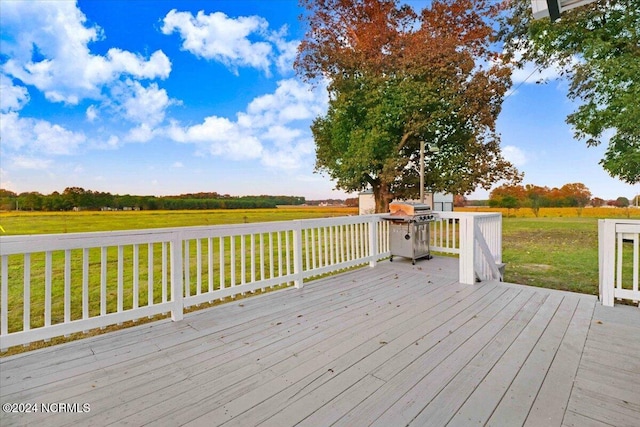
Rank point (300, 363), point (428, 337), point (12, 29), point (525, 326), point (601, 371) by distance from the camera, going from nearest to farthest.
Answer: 1. point (601, 371)
2. point (300, 363)
3. point (428, 337)
4. point (525, 326)
5. point (12, 29)

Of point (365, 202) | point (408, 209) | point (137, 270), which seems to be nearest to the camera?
point (137, 270)

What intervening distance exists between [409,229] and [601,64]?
6264mm

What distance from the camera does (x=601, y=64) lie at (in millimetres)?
6594

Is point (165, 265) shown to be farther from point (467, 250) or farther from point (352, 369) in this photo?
point (467, 250)

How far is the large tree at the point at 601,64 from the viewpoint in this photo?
21.3 ft

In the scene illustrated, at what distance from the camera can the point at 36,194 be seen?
5316mm

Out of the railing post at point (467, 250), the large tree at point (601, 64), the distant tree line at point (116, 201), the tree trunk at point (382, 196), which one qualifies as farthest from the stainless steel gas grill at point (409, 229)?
the large tree at point (601, 64)

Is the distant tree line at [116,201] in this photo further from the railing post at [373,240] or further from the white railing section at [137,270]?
the railing post at [373,240]

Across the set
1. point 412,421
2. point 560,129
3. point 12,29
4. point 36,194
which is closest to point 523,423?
point 412,421

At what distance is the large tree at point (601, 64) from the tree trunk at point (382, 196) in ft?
18.1

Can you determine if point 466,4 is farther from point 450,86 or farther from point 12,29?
point 12,29

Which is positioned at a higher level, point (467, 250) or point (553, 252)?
point (467, 250)

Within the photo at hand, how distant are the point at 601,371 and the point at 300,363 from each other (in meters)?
1.90

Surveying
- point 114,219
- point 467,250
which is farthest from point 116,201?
point 467,250
